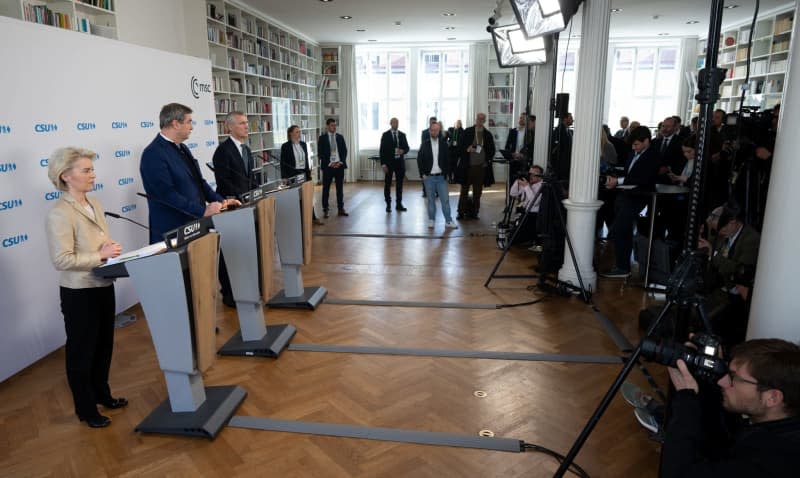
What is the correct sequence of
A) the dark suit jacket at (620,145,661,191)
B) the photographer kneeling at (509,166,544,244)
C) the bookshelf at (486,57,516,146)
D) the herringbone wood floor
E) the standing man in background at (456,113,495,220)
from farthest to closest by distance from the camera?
1. the bookshelf at (486,57,516,146)
2. the standing man in background at (456,113,495,220)
3. the photographer kneeling at (509,166,544,244)
4. the dark suit jacket at (620,145,661,191)
5. the herringbone wood floor

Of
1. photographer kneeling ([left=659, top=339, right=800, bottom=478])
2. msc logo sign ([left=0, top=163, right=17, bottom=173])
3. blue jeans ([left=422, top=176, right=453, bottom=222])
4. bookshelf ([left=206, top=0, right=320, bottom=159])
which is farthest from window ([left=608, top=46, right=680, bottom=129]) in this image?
msc logo sign ([left=0, top=163, right=17, bottom=173])

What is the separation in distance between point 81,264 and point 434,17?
8.17 m

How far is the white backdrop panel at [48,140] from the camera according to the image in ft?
9.89

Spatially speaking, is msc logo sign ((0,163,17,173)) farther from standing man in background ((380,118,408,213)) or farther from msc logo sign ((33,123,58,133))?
standing man in background ((380,118,408,213))

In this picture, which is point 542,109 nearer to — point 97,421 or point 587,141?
point 587,141

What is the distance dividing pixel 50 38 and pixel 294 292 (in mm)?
2495

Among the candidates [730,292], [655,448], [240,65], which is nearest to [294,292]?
[655,448]

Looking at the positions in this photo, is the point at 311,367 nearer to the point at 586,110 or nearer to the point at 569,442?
the point at 569,442

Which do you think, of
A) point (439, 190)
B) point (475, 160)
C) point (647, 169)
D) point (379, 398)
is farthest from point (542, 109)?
point (379, 398)

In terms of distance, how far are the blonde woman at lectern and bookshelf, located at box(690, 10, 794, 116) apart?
8882 mm

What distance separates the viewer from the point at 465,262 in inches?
Result: 216

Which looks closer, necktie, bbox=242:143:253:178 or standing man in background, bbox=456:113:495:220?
necktie, bbox=242:143:253:178

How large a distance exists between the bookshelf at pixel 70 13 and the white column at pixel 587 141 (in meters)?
4.68

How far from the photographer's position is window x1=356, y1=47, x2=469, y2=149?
12422mm
